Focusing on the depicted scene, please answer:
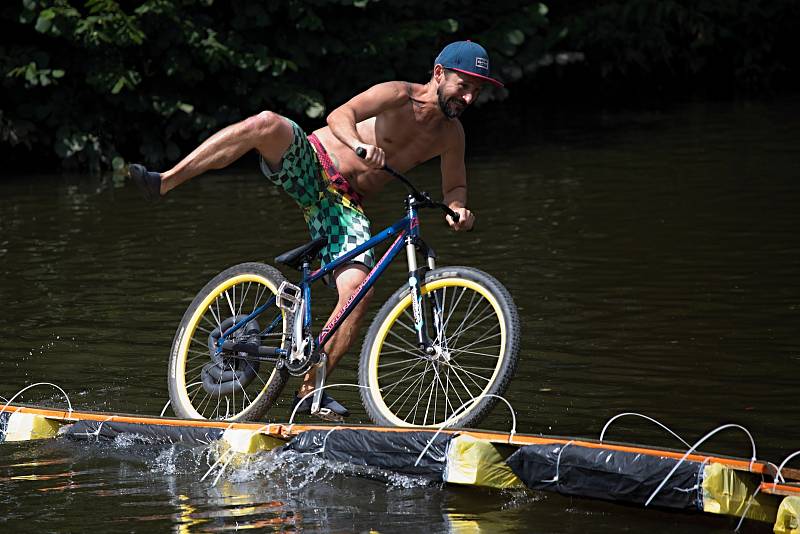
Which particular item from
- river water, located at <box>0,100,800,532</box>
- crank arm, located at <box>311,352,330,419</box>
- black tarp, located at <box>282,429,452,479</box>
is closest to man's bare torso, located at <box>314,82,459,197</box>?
crank arm, located at <box>311,352,330,419</box>

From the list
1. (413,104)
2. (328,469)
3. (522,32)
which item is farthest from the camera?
(522,32)

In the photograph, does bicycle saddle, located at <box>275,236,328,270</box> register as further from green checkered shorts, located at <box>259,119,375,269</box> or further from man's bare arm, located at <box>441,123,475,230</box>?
man's bare arm, located at <box>441,123,475,230</box>

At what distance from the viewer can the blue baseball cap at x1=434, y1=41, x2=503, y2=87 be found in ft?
21.7

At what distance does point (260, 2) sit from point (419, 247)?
1548 cm

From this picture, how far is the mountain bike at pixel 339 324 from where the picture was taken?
6.33 metres

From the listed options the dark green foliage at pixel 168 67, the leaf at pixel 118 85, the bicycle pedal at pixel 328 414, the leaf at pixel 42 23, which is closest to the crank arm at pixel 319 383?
the bicycle pedal at pixel 328 414

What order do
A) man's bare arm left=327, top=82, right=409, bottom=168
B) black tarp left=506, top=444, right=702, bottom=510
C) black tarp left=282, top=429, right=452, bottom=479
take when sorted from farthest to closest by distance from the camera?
man's bare arm left=327, top=82, right=409, bottom=168, black tarp left=282, top=429, right=452, bottom=479, black tarp left=506, top=444, right=702, bottom=510

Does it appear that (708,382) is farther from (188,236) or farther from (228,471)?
(188,236)

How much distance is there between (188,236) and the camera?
14055 millimetres

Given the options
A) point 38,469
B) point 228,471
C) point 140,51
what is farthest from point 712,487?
point 140,51

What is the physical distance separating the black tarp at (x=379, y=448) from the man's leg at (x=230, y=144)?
1.35 meters

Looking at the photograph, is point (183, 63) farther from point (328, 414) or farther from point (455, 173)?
point (328, 414)

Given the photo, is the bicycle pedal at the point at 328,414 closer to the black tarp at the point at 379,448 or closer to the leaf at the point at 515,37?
the black tarp at the point at 379,448

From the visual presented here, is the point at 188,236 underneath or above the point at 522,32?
underneath
